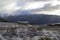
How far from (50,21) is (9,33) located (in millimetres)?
583

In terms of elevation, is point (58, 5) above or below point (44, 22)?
above

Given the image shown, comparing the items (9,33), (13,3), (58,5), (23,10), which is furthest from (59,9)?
(9,33)

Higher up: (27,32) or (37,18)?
(37,18)

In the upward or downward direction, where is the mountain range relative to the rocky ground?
upward

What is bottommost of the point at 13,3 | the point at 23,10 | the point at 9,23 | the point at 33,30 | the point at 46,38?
the point at 46,38

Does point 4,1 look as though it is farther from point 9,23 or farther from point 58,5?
point 58,5

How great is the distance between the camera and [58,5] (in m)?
1.87

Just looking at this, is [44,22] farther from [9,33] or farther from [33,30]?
[9,33]

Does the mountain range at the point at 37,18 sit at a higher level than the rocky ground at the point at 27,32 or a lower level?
higher

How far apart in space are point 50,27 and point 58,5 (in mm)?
323

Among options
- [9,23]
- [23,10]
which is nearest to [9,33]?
[9,23]

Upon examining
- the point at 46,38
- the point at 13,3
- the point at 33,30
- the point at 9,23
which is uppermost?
the point at 13,3

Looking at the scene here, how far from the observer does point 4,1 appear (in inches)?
71.6

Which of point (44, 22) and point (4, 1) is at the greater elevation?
point (4, 1)
